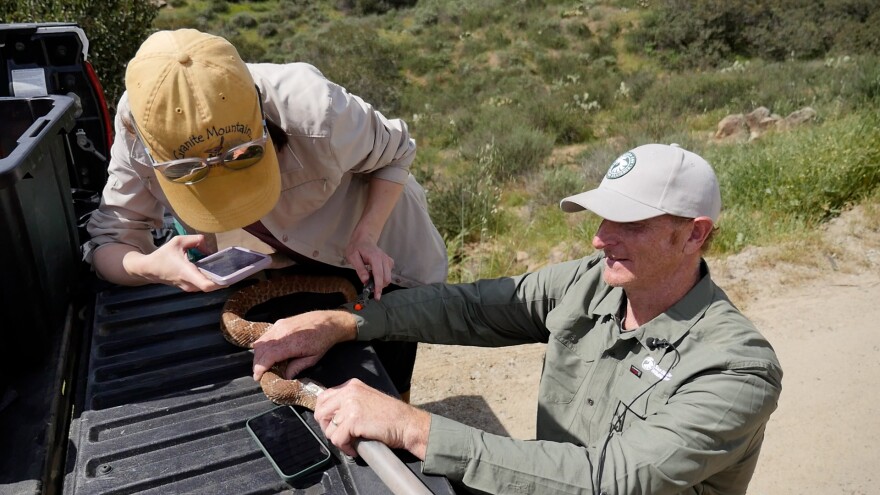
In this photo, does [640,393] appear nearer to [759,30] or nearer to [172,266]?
[172,266]

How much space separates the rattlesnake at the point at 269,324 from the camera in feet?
6.13

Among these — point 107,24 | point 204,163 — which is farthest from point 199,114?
point 107,24

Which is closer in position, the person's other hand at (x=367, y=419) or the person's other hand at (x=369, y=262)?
the person's other hand at (x=367, y=419)

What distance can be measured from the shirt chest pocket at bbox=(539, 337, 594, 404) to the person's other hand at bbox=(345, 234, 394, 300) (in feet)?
2.25

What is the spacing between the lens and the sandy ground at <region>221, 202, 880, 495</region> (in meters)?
3.78

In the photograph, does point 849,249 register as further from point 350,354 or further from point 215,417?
point 215,417

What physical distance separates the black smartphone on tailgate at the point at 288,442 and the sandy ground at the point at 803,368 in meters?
2.66

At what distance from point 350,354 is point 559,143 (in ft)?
33.7

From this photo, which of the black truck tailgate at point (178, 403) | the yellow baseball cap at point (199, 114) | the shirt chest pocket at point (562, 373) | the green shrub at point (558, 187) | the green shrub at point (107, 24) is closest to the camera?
the black truck tailgate at point (178, 403)

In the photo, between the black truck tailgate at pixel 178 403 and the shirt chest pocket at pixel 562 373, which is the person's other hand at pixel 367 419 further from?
the shirt chest pocket at pixel 562 373

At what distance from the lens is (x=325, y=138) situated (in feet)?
7.68

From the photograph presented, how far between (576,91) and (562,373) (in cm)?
1426

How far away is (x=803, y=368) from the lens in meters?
4.41

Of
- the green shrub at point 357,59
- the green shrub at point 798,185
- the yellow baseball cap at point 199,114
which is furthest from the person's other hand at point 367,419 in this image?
the green shrub at point 357,59
